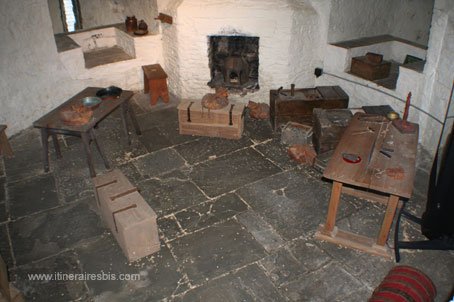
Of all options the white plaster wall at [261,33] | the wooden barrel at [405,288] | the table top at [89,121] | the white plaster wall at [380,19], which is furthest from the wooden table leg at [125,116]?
the wooden barrel at [405,288]

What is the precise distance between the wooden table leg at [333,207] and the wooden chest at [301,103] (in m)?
2.43

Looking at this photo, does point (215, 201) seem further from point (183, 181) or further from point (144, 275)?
point (144, 275)

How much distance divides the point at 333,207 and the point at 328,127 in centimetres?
160

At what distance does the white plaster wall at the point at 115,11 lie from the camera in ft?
25.6

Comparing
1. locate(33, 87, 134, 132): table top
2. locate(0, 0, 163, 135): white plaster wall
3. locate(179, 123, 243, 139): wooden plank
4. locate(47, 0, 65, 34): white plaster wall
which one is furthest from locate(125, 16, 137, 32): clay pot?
locate(47, 0, 65, 34): white plaster wall

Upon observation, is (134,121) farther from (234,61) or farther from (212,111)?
(234,61)

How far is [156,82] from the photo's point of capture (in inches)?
287

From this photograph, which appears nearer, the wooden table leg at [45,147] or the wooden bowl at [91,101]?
the wooden table leg at [45,147]

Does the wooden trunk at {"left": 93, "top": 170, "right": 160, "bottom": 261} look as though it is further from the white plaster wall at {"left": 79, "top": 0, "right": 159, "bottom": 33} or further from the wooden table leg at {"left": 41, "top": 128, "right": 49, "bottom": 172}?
the white plaster wall at {"left": 79, "top": 0, "right": 159, "bottom": 33}

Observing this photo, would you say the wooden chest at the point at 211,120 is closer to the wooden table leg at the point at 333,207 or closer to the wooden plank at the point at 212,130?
the wooden plank at the point at 212,130

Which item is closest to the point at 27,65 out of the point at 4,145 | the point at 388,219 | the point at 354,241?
the point at 4,145

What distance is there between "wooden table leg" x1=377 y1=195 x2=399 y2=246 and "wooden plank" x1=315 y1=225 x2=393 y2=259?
0.08m

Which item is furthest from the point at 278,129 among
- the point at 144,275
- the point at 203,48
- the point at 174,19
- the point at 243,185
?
the point at 144,275

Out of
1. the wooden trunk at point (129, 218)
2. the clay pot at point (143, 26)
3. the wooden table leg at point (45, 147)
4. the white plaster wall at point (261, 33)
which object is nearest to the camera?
the wooden trunk at point (129, 218)
